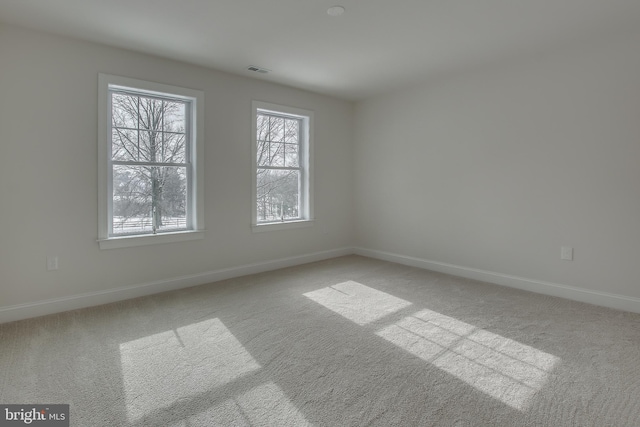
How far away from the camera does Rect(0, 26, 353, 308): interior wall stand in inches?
115

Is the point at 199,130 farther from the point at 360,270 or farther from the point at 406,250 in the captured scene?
the point at 406,250

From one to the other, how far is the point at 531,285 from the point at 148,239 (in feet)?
13.9

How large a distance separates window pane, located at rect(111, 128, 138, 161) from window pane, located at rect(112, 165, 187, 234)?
4.4 inches

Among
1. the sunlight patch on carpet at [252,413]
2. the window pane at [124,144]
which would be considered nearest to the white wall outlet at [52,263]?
the window pane at [124,144]

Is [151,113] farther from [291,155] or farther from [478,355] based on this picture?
[478,355]

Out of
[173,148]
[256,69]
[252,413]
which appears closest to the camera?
[252,413]

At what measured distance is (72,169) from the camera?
10.4 ft

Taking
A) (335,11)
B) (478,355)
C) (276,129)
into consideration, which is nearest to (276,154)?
(276,129)

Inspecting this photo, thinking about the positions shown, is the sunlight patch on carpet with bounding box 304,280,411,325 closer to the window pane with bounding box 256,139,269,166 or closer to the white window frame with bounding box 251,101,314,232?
the white window frame with bounding box 251,101,314,232

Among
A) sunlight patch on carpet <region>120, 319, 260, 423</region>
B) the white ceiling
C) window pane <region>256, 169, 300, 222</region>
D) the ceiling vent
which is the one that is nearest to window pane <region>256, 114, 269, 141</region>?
window pane <region>256, 169, 300, 222</region>

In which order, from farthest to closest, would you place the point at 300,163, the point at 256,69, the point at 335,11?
the point at 300,163
the point at 256,69
the point at 335,11

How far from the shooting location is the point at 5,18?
9.09 feet

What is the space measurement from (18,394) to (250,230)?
Result: 9.18 ft

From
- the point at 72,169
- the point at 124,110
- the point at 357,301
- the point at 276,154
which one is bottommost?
the point at 357,301
